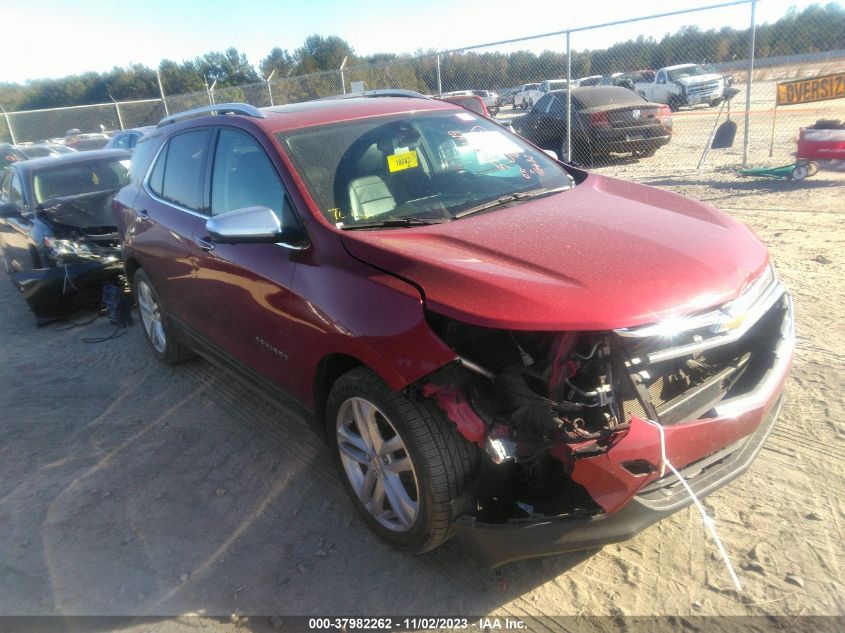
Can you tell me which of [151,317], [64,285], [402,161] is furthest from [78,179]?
[402,161]

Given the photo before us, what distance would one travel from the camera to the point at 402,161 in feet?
11.2

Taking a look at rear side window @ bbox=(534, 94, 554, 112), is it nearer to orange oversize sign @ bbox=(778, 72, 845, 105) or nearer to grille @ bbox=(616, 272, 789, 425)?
orange oversize sign @ bbox=(778, 72, 845, 105)

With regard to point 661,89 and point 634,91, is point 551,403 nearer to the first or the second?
point 634,91

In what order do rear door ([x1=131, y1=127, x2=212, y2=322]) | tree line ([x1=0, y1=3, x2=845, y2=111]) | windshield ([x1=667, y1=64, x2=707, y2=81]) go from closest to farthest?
1. rear door ([x1=131, y1=127, x2=212, y2=322])
2. tree line ([x1=0, y1=3, x2=845, y2=111])
3. windshield ([x1=667, y1=64, x2=707, y2=81])

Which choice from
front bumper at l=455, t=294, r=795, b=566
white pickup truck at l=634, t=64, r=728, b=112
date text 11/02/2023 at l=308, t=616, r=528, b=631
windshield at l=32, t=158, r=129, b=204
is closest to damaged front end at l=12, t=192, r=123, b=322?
windshield at l=32, t=158, r=129, b=204

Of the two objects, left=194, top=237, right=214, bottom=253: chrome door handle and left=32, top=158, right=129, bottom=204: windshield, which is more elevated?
left=32, top=158, right=129, bottom=204: windshield

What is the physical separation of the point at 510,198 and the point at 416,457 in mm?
1515

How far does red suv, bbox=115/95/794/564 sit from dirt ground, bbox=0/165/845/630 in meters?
0.32

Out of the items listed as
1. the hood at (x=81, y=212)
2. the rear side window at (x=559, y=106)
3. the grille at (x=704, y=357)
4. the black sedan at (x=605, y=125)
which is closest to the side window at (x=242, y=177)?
the grille at (x=704, y=357)

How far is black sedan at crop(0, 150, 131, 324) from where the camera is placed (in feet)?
20.4

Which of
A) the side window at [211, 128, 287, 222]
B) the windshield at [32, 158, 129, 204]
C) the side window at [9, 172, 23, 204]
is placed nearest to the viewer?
the side window at [211, 128, 287, 222]

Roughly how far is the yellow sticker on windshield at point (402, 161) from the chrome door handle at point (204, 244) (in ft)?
3.67

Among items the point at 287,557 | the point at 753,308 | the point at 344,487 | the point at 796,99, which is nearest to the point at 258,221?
the point at 344,487

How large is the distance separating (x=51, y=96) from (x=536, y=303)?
2811 inches
